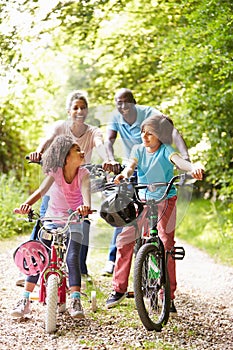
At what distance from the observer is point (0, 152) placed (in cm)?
1247

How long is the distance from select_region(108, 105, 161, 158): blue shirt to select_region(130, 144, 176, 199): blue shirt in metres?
0.76

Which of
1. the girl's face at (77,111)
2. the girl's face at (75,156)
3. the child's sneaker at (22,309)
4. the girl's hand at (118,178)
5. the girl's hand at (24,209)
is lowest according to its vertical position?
the child's sneaker at (22,309)

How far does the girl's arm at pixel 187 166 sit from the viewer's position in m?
4.27

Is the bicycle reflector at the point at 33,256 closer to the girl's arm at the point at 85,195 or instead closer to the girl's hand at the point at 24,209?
the girl's hand at the point at 24,209

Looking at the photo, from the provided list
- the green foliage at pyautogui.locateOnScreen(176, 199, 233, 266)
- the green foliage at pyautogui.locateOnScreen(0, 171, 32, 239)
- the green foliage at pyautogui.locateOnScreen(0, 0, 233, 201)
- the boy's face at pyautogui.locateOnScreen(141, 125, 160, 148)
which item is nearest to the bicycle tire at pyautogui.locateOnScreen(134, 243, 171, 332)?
the boy's face at pyautogui.locateOnScreen(141, 125, 160, 148)

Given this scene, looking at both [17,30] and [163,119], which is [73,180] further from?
[17,30]

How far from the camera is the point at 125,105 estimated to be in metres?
5.66

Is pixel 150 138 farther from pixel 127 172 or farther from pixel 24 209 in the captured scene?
pixel 24 209

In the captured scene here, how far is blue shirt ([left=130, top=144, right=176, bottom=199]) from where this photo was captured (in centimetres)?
469

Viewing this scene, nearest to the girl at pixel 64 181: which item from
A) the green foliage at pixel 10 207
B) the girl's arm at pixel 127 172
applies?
the girl's arm at pixel 127 172

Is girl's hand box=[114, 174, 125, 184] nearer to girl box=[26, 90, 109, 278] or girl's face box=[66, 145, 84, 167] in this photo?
girl's face box=[66, 145, 84, 167]

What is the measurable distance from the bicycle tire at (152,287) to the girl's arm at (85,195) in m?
0.45

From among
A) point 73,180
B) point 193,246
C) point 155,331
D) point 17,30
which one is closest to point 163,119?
point 73,180

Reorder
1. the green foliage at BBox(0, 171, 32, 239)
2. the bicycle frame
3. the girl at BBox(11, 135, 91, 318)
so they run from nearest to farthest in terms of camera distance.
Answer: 1. the bicycle frame
2. the girl at BBox(11, 135, 91, 318)
3. the green foliage at BBox(0, 171, 32, 239)
